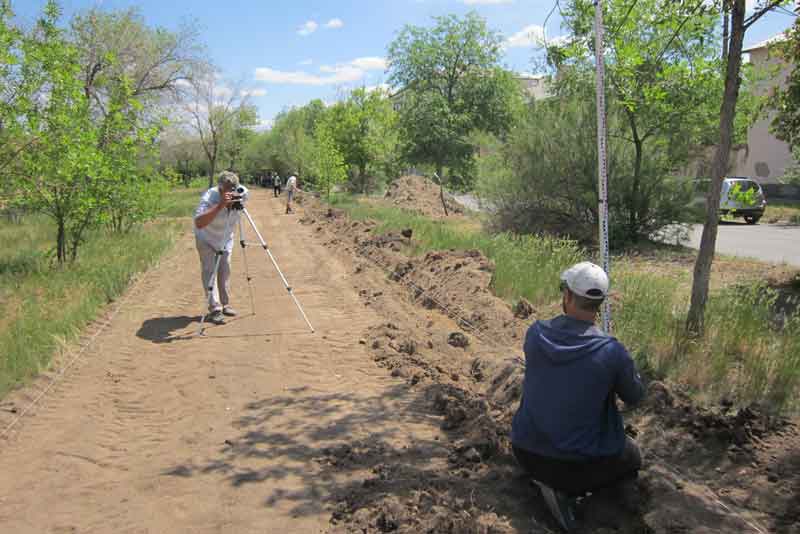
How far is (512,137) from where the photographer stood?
1841 cm

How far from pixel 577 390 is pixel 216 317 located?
20.9 ft

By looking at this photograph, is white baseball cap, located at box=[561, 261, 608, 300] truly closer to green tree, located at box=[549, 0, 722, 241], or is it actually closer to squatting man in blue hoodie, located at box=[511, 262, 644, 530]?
squatting man in blue hoodie, located at box=[511, 262, 644, 530]

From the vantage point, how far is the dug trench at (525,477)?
3727mm

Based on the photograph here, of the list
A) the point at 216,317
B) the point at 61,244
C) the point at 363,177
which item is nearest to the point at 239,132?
the point at 363,177

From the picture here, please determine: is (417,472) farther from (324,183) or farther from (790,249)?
(324,183)

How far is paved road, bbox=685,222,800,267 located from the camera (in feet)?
51.6

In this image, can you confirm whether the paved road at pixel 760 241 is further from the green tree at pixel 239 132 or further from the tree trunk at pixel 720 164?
the green tree at pixel 239 132

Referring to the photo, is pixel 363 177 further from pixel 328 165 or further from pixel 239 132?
pixel 239 132

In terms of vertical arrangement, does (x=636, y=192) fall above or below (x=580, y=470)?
above

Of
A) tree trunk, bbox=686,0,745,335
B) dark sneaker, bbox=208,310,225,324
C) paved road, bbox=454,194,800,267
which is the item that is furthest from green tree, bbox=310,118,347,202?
tree trunk, bbox=686,0,745,335

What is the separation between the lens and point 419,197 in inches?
1169

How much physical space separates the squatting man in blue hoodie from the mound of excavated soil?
22.9 m

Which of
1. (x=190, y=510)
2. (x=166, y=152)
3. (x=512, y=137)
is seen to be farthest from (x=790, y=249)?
(x=166, y=152)

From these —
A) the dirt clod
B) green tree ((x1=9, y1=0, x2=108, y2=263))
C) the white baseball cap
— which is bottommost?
the dirt clod
